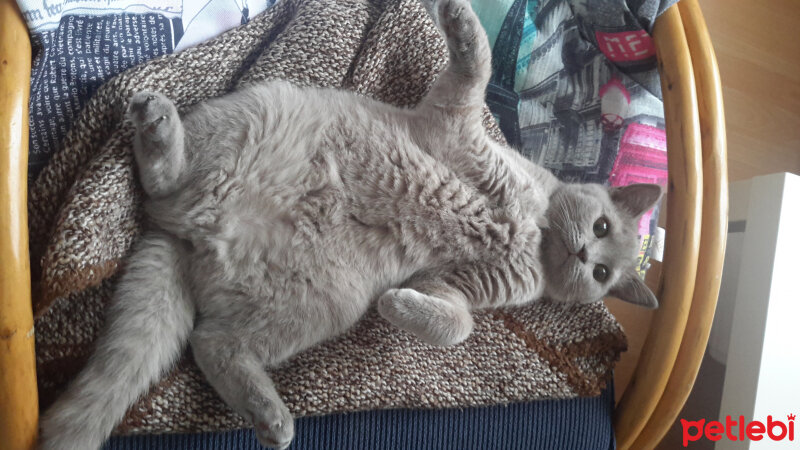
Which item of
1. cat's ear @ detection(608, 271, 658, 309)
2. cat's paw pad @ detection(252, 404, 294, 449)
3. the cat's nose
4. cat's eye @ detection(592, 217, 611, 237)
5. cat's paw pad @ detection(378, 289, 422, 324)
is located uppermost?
cat's eye @ detection(592, 217, 611, 237)

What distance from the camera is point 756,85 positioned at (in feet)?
6.11

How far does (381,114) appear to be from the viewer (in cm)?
106

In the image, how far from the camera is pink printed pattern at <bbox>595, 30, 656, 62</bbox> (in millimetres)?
1241

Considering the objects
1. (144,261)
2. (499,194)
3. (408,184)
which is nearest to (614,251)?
(499,194)

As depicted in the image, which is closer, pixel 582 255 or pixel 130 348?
pixel 130 348

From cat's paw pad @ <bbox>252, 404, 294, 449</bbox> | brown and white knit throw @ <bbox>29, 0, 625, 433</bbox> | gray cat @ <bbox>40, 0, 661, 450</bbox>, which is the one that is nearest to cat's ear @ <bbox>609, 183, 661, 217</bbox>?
gray cat @ <bbox>40, 0, 661, 450</bbox>

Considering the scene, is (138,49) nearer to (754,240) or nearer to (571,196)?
(571,196)

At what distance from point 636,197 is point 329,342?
72 cm

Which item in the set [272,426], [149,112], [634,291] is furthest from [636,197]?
[149,112]

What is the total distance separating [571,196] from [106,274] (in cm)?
89

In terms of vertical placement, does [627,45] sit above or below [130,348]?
above

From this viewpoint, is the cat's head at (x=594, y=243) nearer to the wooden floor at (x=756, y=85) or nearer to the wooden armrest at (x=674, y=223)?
the wooden armrest at (x=674, y=223)

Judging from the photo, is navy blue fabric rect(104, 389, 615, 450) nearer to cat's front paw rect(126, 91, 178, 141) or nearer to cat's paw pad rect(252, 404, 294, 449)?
cat's paw pad rect(252, 404, 294, 449)

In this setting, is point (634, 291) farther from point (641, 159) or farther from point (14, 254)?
point (14, 254)
